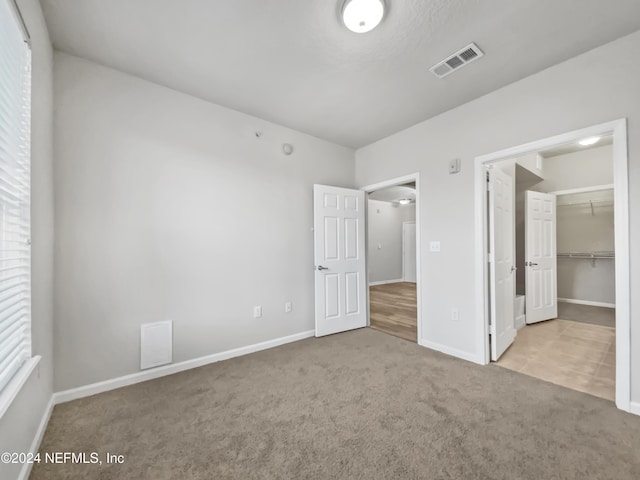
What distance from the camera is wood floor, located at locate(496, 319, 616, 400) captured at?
2311 millimetres

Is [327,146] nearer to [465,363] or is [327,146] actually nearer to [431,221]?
[431,221]

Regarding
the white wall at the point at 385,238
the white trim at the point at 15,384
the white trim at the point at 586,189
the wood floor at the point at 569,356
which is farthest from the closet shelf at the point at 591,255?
the white trim at the point at 15,384

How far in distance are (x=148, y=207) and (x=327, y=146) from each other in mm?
2402

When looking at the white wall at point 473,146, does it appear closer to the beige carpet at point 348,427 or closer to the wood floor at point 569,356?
the wood floor at point 569,356

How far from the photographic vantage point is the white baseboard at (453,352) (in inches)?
106

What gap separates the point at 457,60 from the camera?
6.98ft

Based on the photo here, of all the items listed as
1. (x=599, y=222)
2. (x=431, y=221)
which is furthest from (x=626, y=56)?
(x=599, y=222)

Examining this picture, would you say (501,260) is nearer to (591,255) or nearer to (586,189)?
(586,189)

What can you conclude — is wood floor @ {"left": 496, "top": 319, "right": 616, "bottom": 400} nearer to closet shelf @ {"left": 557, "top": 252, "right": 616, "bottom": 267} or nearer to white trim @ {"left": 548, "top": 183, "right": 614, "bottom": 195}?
closet shelf @ {"left": 557, "top": 252, "right": 616, "bottom": 267}

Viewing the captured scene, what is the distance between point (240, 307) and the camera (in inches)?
116

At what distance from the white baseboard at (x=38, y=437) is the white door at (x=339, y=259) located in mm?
2447

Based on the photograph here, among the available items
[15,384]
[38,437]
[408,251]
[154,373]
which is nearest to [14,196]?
[15,384]

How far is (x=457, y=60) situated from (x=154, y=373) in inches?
146

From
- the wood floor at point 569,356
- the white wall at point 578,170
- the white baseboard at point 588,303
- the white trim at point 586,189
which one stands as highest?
the white wall at point 578,170
